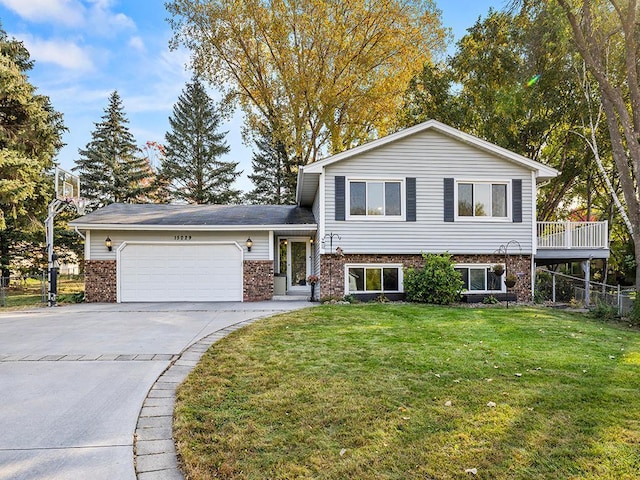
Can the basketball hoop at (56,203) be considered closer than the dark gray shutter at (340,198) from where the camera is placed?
Yes

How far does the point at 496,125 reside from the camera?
17.5 m

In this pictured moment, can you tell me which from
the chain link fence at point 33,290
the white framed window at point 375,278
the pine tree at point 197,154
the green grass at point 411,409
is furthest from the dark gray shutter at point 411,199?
the pine tree at point 197,154

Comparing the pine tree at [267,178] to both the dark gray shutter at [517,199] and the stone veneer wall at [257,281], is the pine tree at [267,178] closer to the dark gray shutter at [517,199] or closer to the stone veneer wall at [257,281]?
the stone veneer wall at [257,281]

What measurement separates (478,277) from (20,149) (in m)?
18.9

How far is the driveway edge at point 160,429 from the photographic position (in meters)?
2.62

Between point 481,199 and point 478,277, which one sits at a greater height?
point 481,199

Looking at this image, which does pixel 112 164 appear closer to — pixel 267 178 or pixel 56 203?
pixel 267 178

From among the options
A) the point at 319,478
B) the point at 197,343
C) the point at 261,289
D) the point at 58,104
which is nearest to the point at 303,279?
the point at 261,289

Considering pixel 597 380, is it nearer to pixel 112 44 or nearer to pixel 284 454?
pixel 284 454

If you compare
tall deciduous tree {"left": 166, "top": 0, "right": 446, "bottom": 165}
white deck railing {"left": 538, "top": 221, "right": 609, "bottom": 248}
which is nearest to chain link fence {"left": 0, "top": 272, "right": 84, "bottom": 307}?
tall deciduous tree {"left": 166, "top": 0, "right": 446, "bottom": 165}

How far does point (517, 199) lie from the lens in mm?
11883

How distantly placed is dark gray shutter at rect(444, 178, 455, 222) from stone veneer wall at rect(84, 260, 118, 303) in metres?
10.5

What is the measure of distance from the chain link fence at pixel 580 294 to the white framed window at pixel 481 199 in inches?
122

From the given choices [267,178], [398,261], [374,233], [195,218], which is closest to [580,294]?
[398,261]
